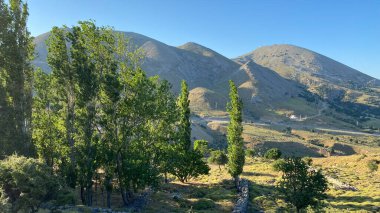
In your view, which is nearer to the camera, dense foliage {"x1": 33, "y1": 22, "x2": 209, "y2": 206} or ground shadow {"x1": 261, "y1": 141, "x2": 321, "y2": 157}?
dense foliage {"x1": 33, "y1": 22, "x2": 209, "y2": 206}

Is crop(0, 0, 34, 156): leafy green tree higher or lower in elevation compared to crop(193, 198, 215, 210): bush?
higher

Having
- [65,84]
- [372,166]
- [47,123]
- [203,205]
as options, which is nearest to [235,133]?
[203,205]

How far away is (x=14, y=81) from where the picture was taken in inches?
1357

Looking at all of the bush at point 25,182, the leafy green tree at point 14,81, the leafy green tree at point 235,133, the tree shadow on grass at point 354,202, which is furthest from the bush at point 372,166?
the bush at point 25,182

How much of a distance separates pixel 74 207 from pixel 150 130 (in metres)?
14.9

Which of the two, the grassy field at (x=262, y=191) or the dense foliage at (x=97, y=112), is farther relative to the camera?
the grassy field at (x=262, y=191)

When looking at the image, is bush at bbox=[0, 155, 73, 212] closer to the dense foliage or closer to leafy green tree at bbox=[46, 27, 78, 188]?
the dense foliage

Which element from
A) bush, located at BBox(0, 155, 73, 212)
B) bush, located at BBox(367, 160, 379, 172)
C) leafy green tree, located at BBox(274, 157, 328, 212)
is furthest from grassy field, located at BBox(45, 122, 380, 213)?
bush, located at BBox(0, 155, 73, 212)

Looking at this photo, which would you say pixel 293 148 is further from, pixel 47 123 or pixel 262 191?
A: pixel 47 123

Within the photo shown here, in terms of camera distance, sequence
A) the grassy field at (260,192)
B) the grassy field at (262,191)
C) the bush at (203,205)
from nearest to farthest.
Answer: the bush at (203,205) < the grassy field at (260,192) < the grassy field at (262,191)

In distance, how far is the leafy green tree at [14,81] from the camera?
109ft

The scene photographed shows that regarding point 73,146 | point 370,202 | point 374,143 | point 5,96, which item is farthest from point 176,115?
point 374,143

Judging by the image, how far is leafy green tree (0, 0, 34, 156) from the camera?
3325 cm

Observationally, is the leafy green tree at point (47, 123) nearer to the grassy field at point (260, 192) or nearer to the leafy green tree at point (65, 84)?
the leafy green tree at point (65, 84)
